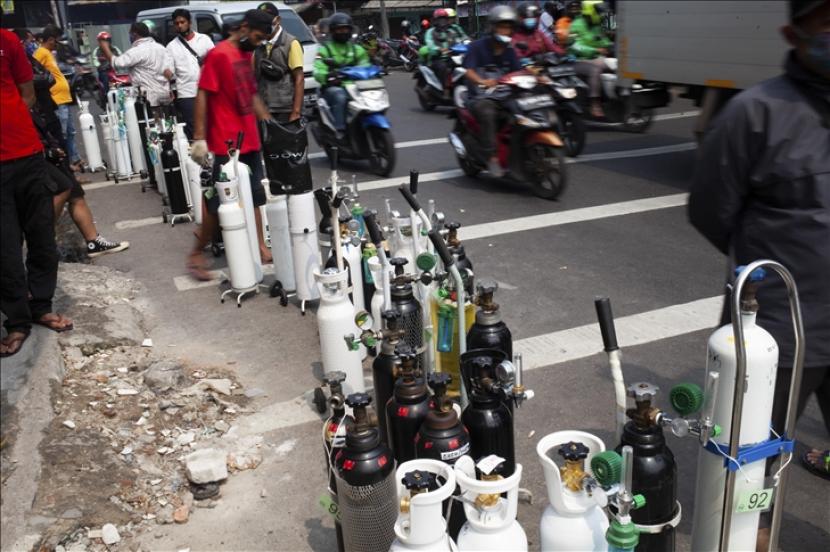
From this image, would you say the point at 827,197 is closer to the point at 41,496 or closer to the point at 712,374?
the point at 712,374

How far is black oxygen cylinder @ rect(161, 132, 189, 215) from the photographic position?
8078 millimetres

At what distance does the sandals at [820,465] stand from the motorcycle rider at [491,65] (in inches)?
222

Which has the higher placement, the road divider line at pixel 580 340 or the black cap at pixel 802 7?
the black cap at pixel 802 7

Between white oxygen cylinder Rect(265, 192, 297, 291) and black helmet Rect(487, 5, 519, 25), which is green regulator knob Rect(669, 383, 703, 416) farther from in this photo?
black helmet Rect(487, 5, 519, 25)

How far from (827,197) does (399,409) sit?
1.66 metres

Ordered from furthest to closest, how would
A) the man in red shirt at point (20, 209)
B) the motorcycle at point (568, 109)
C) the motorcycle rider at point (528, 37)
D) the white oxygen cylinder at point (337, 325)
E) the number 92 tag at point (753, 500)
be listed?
the motorcycle rider at point (528, 37), the motorcycle at point (568, 109), the man in red shirt at point (20, 209), the white oxygen cylinder at point (337, 325), the number 92 tag at point (753, 500)

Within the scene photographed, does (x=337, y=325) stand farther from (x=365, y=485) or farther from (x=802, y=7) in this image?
(x=802, y=7)

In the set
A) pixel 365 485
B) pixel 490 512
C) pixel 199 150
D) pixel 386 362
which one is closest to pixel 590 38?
pixel 199 150

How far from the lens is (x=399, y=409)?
293cm

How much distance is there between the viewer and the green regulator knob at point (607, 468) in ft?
7.02

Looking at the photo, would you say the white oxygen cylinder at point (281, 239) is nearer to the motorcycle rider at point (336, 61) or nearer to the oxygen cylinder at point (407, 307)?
the oxygen cylinder at point (407, 307)

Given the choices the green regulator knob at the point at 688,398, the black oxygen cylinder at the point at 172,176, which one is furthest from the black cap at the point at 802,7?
the black oxygen cylinder at the point at 172,176

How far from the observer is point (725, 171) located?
2.52 m

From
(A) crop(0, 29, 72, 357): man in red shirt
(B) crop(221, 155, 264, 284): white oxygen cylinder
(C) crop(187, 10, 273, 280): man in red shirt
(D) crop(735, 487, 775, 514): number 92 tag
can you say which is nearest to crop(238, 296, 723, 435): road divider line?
(A) crop(0, 29, 72, 357): man in red shirt
